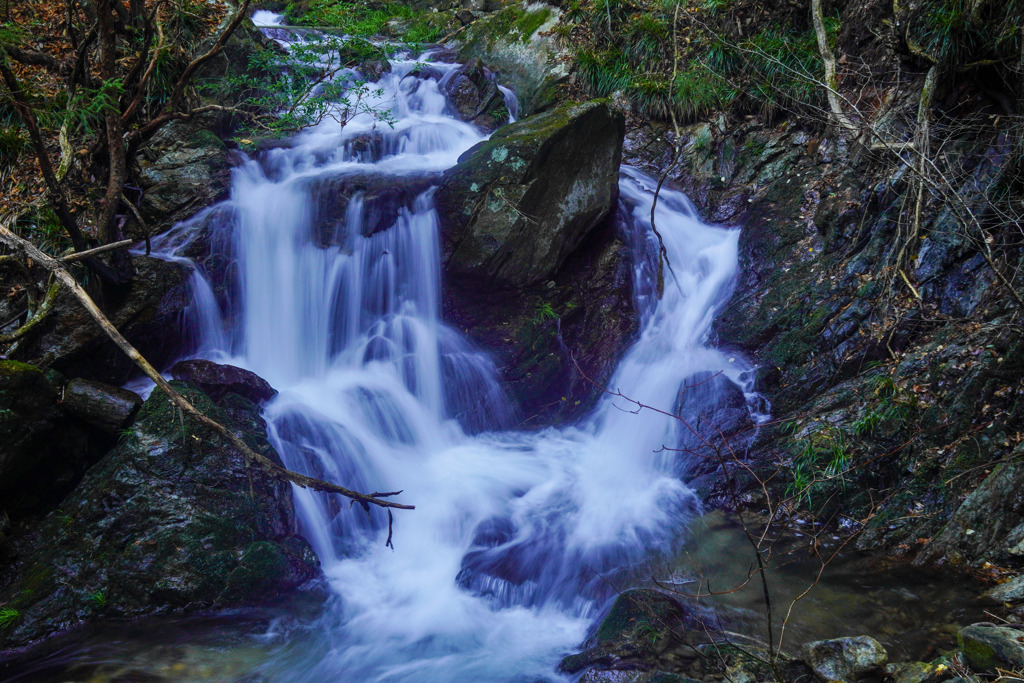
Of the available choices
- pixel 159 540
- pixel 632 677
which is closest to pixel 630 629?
pixel 632 677

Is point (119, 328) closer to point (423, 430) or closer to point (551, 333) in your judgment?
point (423, 430)

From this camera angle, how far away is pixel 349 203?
23.5ft

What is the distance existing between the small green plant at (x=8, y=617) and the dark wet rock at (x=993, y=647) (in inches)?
222

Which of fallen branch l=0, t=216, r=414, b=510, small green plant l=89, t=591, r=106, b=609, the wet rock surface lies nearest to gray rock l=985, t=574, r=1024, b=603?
fallen branch l=0, t=216, r=414, b=510

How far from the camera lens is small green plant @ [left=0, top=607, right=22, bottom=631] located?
12.6 feet

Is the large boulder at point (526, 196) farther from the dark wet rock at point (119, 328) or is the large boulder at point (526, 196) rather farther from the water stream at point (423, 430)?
the dark wet rock at point (119, 328)

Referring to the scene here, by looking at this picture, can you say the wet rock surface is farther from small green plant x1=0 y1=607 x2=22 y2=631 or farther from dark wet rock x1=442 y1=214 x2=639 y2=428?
small green plant x1=0 y1=607 x2=22 y2=631

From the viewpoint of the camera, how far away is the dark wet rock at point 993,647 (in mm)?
2633

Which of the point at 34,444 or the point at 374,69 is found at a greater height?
the point at 374,69

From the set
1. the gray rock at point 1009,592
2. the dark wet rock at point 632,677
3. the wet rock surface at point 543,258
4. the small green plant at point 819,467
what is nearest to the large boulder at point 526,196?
the wet rock surface at point 543,258

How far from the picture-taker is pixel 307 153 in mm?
8359

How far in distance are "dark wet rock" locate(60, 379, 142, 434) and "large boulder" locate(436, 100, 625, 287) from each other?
11.7ft

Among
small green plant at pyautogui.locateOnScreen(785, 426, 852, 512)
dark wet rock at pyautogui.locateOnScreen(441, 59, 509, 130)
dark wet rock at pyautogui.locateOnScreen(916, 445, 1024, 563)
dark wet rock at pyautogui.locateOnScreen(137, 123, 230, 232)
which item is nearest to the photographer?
dark wet rock at pyautogui.locateOnScreen(916, 445, 1024, 563)

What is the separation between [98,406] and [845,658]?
5.66 metres
